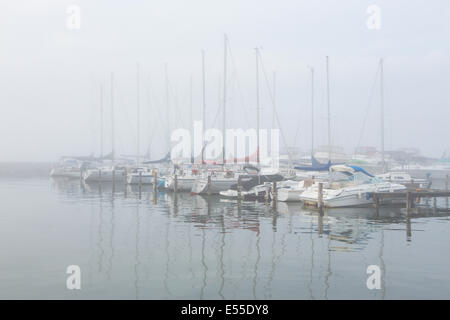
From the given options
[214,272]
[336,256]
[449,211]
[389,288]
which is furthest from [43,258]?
[449,211]

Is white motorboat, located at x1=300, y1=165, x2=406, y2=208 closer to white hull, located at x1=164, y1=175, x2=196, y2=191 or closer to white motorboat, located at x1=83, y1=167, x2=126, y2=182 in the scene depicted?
white hull, located at x1=164, y1=175, x2=196, y2=191

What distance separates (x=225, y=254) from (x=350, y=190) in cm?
1678

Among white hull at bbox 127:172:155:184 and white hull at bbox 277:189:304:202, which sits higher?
white hull at bbox 277:189:304:202

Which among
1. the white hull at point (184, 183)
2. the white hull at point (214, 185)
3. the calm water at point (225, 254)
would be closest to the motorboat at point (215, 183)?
the white hull at point (214, 185)

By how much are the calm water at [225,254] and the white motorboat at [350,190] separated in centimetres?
125

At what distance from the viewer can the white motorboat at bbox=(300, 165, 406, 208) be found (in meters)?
31.4

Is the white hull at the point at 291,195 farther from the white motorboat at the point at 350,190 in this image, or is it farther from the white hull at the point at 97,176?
the white hull at the point at 97,176

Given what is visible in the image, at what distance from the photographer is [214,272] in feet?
48.3

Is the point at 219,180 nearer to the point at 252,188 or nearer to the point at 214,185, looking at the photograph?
the point at 214,185

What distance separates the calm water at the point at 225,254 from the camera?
12906mm

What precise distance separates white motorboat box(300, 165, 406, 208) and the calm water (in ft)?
4.11

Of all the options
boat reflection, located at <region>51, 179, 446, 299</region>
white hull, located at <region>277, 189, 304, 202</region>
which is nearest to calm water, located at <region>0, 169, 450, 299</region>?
boat reflection, located at <region>51, 179, 446, 299</region>
